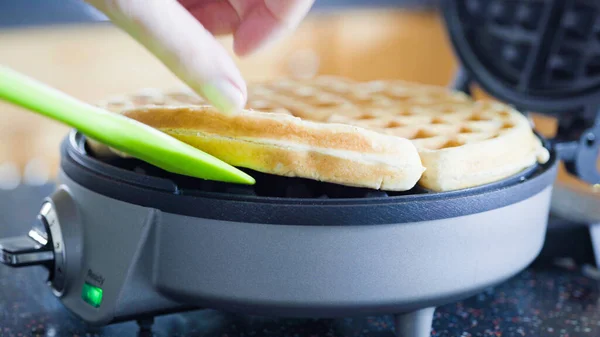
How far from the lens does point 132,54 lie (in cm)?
291

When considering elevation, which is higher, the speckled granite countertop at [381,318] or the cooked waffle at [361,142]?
the cooked waffle at [361,142]

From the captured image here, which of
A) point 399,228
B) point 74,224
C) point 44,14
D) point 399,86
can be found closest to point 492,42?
point 399,86

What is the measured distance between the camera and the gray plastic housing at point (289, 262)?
0.72 m

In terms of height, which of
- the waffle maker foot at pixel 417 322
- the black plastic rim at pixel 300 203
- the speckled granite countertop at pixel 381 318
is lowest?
the speckled granite countertop at pixel 381 318

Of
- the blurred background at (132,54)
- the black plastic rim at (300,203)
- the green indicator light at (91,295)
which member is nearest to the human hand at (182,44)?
the black plastic rim at (300,203)

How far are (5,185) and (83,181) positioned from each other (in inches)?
29.3

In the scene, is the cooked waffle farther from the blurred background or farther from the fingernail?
the blurred background

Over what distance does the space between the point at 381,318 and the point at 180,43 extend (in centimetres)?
46

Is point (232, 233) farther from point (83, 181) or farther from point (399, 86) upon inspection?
point (399, 86)

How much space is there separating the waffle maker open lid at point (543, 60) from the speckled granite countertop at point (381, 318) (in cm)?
19

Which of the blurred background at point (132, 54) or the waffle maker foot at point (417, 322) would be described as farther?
the blurred background at point (132, 54)

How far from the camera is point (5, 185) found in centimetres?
148

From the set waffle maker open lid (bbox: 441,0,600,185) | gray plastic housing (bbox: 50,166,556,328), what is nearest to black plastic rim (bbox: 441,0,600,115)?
waffle maker open lid (bbox: 441,0,600,185)

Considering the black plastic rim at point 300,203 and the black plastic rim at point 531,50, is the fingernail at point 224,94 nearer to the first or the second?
the black plastic rim at point 300,203
